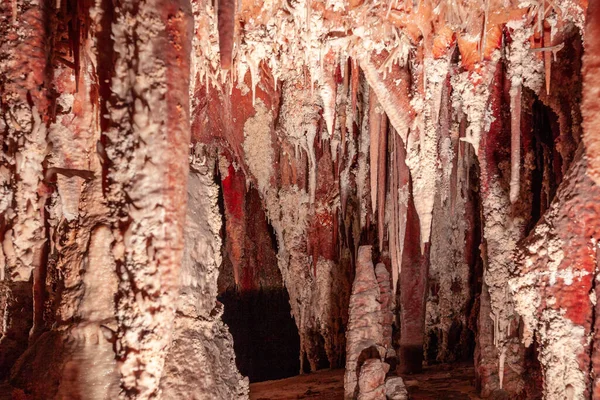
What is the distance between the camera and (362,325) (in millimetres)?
5582

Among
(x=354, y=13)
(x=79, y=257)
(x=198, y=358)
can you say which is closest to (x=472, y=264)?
(x=354, y=13)

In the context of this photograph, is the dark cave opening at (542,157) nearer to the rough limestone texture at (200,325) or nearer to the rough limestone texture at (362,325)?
the rough limestone texture at (362,325)

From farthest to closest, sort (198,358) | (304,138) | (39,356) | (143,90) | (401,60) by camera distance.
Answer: (304,138)
(401,60)
(198,358)
(39,356)
(143,90)

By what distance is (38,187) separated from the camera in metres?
3.26

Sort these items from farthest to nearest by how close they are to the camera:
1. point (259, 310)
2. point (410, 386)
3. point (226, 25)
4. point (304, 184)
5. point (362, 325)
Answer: point (259, 310), point (304, 184), point (410, 386), point (362, 325), point (226, 25)

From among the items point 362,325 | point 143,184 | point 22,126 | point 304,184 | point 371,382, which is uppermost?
point 304,184

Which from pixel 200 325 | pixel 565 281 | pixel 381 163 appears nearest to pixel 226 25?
pixel 200 325

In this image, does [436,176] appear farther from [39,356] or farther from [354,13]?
[39,356]

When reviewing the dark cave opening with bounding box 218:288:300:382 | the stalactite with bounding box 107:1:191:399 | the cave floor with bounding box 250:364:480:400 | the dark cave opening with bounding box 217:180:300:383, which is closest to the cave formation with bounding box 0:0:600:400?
the stalactite with bounding box 107:1:191:399

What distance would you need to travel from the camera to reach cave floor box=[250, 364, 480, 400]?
20.7ft

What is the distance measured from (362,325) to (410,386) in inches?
65.4

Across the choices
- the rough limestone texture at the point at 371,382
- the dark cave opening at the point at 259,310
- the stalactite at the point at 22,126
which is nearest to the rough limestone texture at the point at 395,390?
the rough limestone texture at the point at 371,382

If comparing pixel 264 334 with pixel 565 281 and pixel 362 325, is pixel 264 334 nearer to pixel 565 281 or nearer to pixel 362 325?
pixel 362 325

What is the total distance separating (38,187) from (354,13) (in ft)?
9.96
